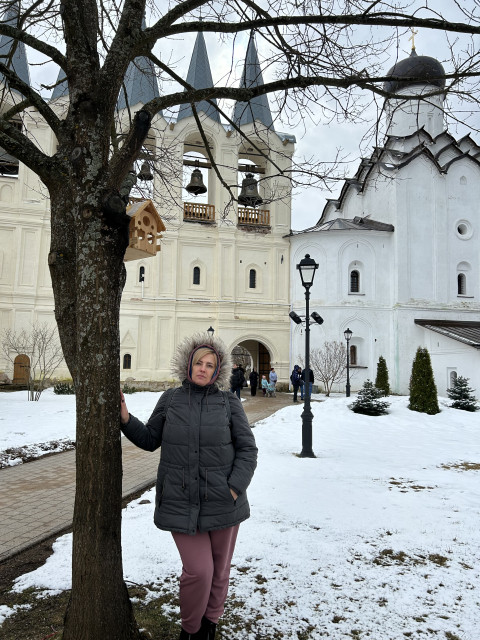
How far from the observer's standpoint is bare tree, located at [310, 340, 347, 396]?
77.6 feet

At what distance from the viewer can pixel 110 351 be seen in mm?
2637

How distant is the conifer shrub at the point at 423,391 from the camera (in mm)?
15305

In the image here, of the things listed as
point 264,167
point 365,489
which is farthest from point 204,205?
point 365,489

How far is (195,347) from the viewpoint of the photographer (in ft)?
9.36

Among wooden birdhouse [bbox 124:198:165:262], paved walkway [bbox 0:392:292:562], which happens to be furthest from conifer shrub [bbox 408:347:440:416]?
wooden birdhouse [bbox 124:198:165:262]

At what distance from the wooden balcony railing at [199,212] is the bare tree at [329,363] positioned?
898 centimetres

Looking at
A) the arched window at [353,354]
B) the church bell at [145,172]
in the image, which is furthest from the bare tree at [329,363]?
the church bell at [145,172]

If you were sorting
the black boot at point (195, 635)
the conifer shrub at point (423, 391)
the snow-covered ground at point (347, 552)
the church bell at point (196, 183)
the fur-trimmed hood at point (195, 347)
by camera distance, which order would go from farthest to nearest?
the church bell at point (196, 183) < the conifer shrub at point (423, 391) < the snow-covered ground at point (347, 552) < the fur-trimmed hood at point (195, 347) < the black boot at point (195, 635)

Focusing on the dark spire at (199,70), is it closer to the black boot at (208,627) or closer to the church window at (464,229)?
the church window at (464,229)

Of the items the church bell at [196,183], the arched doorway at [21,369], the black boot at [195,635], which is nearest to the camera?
the black boot at [195,635]

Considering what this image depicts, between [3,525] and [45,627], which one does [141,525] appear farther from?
[45,627]

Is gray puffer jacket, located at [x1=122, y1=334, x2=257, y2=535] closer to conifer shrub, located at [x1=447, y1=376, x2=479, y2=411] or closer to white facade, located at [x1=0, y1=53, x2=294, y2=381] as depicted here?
conifer shrub, located at [x1=447, y1=376, x2=479, y2=411]

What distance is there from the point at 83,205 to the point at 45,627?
243 centimetres

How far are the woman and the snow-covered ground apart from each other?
0.55 metres
